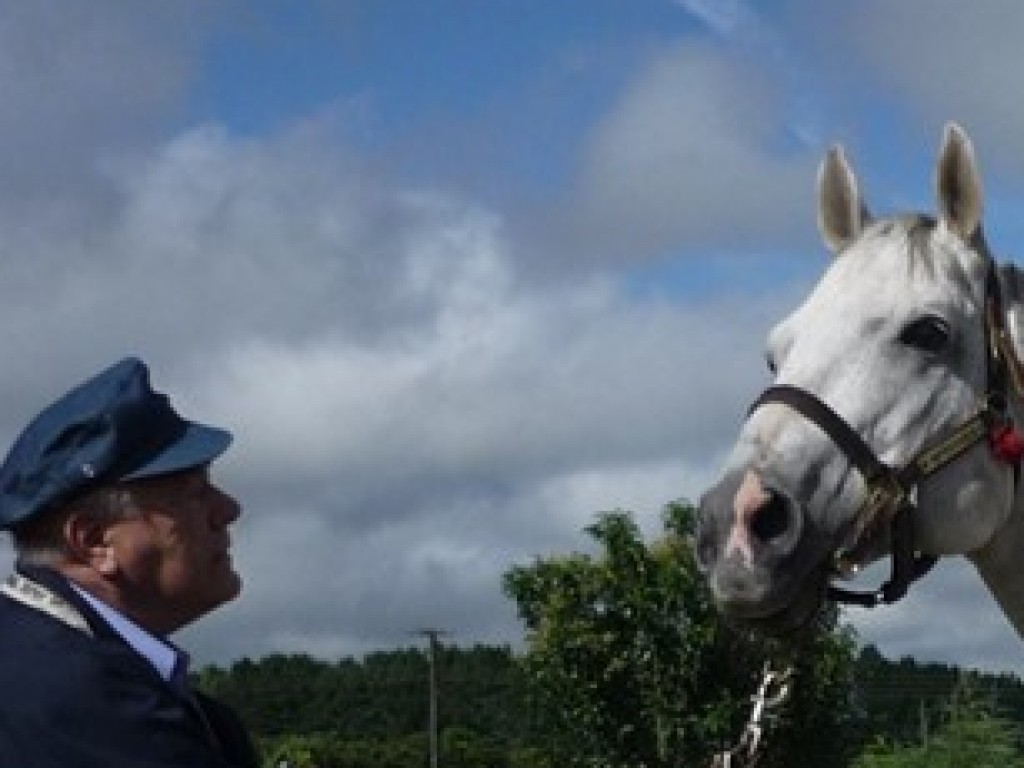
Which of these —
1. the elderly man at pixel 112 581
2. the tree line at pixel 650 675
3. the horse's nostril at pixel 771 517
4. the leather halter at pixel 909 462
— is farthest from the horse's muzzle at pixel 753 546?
the tree line at pixel 650 675

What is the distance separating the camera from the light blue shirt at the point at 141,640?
289 cm

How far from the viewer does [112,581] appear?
2982mm

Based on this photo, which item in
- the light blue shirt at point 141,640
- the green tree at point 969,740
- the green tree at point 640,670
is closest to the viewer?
the light blue shirt at point 141,640

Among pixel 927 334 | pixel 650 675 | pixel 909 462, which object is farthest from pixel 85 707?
pixel 650 675

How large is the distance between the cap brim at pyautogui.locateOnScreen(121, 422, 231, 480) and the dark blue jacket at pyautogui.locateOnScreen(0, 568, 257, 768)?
28 centimetres

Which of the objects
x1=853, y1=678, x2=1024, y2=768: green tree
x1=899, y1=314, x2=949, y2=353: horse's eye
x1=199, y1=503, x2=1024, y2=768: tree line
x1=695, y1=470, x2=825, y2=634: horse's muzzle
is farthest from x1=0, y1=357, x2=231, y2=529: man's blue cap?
x1=199, y1=503, x2=1024, y2=768: tree line

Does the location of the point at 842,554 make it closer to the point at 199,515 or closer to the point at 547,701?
the point at 199,515

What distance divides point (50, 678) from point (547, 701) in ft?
76.1

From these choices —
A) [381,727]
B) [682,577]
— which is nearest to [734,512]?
[682,577]

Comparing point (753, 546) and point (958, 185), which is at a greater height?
point (958, 185)

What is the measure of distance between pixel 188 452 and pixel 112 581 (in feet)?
0.73

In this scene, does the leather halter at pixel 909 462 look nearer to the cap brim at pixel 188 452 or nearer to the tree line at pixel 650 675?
the cap brim at pixel 188 452

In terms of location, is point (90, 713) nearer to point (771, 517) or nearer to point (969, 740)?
point (771, 517)

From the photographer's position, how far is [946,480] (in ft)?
16.3
